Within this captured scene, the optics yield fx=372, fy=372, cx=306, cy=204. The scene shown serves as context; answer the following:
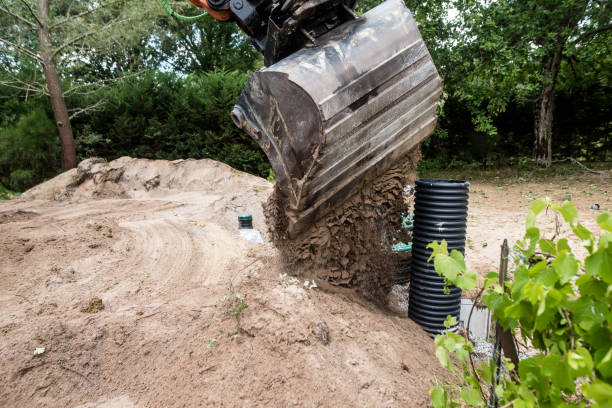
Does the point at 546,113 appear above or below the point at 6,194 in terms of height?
above

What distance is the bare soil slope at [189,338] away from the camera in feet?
6.30

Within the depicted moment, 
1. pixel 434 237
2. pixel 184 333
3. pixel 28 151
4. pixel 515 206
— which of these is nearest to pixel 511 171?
pixel 515 206

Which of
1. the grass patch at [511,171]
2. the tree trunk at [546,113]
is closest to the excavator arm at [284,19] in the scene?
the grass patch at [511,171]

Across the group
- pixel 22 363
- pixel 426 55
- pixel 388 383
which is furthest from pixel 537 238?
pixel 22 363

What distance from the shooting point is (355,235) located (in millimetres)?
2699

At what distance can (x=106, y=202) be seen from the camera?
694cm

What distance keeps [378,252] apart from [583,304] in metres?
2.13

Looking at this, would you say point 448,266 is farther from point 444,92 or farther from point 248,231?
point 444,92

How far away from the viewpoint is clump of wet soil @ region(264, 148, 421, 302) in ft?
8.43

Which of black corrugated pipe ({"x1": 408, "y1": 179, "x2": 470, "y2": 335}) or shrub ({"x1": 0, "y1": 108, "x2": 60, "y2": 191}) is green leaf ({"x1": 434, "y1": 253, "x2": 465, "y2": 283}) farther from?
shrub ({"x1": 0, "y1": 108, "x2": 60, "y2": 191})

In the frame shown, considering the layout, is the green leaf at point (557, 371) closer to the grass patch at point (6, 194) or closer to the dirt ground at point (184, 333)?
the dirt ground at point (184, 333)

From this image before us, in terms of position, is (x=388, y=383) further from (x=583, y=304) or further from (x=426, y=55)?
(x=426, y=55)

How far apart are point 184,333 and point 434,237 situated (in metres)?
1.83

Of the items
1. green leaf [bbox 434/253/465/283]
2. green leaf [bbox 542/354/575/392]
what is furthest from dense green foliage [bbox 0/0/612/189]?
green leaf [bbox 542/354/575/392]
